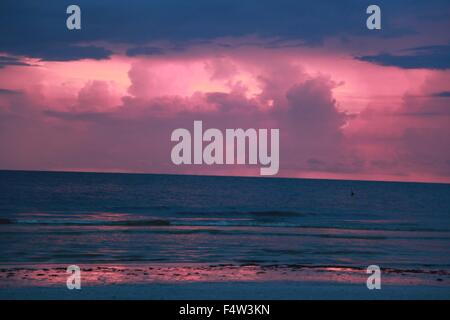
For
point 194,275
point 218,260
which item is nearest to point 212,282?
point 194,275

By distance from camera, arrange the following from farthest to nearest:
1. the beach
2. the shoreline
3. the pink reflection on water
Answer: the pink reflection on water → the beach → the shoreline

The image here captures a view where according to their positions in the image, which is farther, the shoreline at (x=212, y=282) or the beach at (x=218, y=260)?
the beach at (x=218, y=260)

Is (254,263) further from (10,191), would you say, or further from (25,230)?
(10,191)

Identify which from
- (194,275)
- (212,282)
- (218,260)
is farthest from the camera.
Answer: (218,260)

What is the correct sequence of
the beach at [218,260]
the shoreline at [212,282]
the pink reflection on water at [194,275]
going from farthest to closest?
the pink reflection on water at [194,275]
the beach at [218,260]
the shoreline at [212,282]

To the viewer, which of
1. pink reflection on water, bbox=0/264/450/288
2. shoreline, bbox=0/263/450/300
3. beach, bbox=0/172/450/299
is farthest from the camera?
pink reflection on water, bbox=0/264/450/288

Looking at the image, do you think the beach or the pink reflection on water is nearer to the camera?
the beach

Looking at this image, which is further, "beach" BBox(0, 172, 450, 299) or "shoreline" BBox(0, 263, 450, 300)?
"beach" BBox(0, 172, 450, 299)

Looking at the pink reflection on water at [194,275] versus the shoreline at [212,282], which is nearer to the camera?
the shoreline at [212,282]

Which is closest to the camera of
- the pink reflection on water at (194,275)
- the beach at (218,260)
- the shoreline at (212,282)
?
the shoreline at (212,282)

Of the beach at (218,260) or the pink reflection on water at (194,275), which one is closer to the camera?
the beach at (218,260)

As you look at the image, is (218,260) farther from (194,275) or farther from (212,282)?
(212,282)
